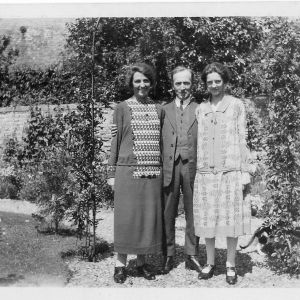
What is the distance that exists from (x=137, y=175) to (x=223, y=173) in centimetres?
91

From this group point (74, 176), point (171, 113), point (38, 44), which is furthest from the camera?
point (38, 44)

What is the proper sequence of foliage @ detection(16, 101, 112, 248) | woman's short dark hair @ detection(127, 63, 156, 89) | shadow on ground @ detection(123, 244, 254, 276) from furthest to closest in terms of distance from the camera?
foliage @ detection(16, 101, 112, 248), shadow on ground @ detection(123, 244, 254, 276), woman's short dark hair @ detection(127, 63, 156, 89)

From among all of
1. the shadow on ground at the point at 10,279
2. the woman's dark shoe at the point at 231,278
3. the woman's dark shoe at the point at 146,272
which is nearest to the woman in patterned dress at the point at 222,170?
the woman's dark shoe at the point at 231,278

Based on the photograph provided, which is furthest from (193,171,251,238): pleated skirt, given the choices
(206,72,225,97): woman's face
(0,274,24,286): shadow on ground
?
(0,274,24,286): shadow on ground

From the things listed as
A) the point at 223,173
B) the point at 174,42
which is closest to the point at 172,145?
the point at 223,173

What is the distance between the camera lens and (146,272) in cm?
486

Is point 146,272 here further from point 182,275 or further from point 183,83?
point 183,83

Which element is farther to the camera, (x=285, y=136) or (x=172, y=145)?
(x=285, y=136)

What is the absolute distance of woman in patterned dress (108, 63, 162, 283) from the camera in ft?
15.4

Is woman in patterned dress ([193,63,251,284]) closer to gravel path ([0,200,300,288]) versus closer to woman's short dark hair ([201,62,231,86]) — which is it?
woman's short dark hair ([201,62,231,86])

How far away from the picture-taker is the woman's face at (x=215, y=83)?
4652 millimetres

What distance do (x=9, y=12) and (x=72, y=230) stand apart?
3.72m

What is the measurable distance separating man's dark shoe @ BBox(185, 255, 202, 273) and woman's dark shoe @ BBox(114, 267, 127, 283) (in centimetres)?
80

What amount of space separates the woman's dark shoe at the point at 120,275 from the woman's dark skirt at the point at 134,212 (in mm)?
231
